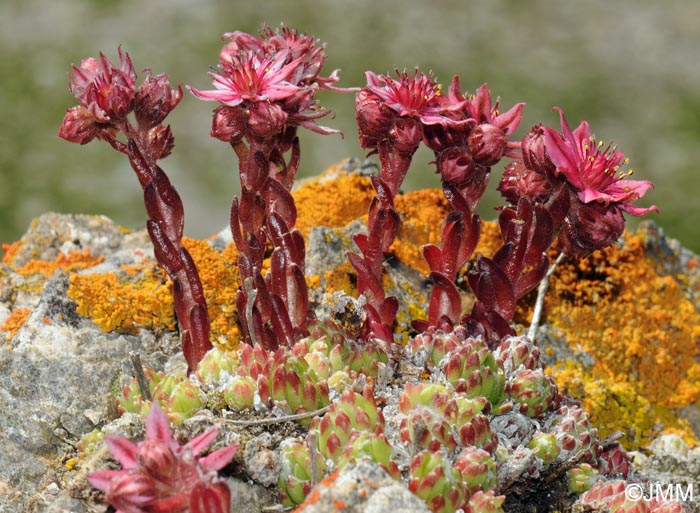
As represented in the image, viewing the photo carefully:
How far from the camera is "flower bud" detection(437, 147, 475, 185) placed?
152 inches

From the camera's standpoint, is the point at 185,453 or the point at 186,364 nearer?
the point at 185,453

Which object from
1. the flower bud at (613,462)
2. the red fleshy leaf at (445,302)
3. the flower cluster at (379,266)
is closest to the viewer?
the flower cluster at (379,266)

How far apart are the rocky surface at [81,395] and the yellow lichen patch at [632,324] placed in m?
0.15

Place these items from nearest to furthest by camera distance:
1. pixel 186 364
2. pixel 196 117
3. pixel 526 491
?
pixel 526 491 < pixel 186 364 < pixel 196 117

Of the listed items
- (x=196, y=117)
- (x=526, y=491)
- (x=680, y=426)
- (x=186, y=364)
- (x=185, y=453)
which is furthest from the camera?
(x=196, y=117)

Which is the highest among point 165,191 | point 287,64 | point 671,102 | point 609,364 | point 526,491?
point 671,102

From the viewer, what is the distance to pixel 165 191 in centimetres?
384

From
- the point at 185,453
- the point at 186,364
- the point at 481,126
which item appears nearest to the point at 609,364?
the point at 481,126

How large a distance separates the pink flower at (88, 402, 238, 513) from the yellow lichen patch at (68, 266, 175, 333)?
1568 millimetres

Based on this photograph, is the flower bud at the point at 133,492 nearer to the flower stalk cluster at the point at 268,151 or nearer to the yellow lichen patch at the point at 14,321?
the flower stalk cluster at the point at 268,151

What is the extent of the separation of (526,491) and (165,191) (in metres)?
1.93

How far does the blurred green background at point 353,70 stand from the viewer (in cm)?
1241

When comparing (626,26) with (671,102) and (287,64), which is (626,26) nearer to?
(671,102)

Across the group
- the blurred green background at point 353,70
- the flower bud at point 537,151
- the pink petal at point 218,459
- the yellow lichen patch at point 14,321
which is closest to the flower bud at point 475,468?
the pink petal at point 218,459
